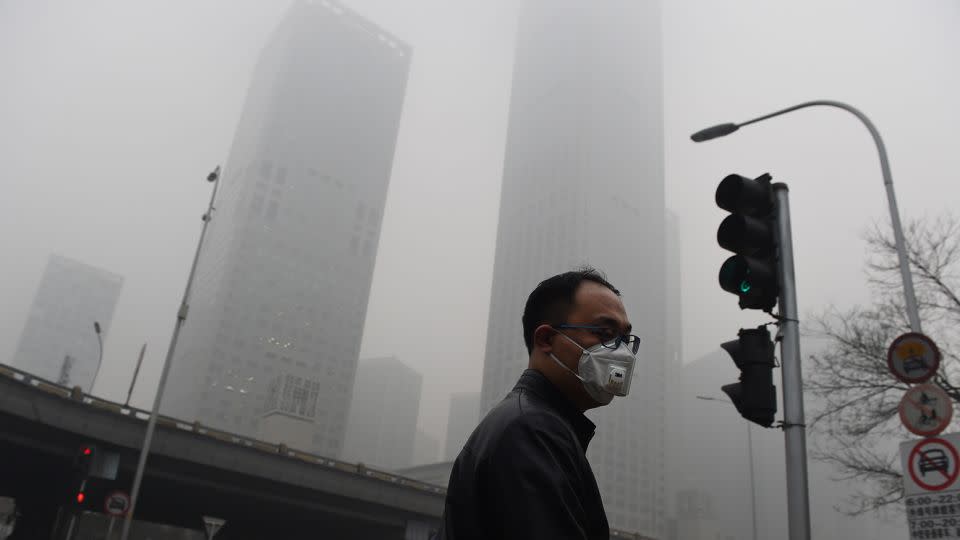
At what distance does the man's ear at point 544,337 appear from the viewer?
224 cm

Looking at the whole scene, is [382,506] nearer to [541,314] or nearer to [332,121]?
[541,314]

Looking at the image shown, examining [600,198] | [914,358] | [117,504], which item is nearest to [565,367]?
[914,358]

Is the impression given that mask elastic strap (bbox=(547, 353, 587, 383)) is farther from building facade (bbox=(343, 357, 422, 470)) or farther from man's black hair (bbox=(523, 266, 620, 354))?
building facade (bbox=(343, 357, 422, 470))

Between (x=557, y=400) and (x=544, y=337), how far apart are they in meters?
0.25

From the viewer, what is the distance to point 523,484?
1.56 meters

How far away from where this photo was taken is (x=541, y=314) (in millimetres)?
2326

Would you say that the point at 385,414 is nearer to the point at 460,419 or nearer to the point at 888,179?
the point at 460,419

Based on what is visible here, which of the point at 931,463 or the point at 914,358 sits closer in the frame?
the point at 931,463

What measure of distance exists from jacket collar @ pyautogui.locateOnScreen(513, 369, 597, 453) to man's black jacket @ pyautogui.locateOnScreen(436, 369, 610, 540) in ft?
0.57

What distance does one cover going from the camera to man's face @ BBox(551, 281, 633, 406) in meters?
2.21

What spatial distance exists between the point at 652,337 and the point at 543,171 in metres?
50.2

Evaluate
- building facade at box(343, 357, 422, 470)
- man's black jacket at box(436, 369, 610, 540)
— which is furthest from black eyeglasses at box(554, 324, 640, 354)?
building facade at box(343, 357, 422, 470)

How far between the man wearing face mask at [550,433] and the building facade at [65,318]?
120 m

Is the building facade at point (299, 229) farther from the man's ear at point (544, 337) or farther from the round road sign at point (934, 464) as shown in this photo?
the man's ear at point (544, 337)
